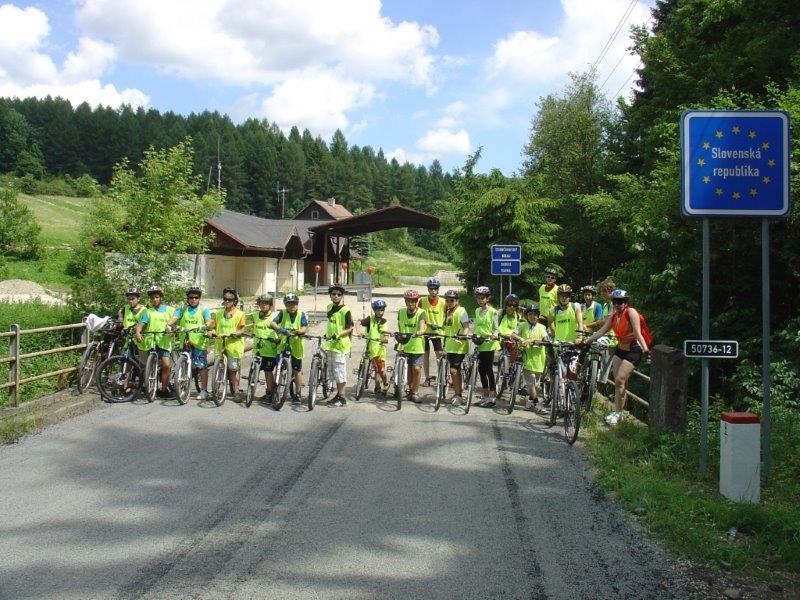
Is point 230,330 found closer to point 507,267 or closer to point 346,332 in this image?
point 346,332

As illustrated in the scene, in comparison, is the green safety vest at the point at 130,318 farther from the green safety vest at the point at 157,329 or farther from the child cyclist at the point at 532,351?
the child cyclist at the point at 532,351

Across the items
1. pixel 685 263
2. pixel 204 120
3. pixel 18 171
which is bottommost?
pixel 685 263

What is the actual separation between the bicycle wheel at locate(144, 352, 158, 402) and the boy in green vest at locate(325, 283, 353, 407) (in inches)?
106

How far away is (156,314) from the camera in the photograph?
11500 millimetres

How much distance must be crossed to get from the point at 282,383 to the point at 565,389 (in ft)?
14.1

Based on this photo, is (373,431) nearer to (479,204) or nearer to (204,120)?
(479,204)

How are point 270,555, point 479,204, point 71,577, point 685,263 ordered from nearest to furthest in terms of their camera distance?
point 71,577 < point 270,555 < point 685,263 < point 479,204

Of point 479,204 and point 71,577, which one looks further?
point 479,204

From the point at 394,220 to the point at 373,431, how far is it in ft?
153

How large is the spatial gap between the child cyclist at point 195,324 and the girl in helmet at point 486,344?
434 centimetres

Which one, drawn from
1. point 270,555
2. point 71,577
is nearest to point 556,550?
point 270,555

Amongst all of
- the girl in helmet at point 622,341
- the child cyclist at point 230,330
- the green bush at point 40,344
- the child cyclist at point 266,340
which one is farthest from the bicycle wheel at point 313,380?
the green bush at point 40,344

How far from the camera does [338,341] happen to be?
11367mm

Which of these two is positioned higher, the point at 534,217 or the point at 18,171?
the point at 18,171
